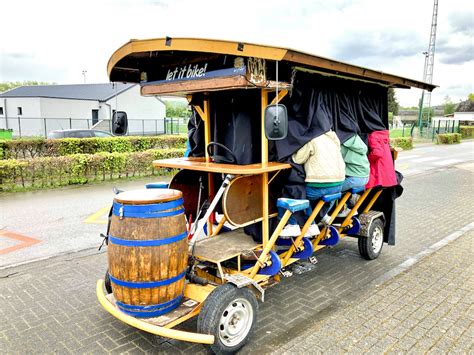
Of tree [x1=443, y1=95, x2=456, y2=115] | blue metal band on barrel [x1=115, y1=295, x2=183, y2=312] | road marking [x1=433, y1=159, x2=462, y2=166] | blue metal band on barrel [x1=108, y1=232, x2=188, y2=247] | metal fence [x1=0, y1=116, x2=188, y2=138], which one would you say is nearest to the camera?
blue metal band on barrel [x1=108, y1=232, x2=188, y2=247]

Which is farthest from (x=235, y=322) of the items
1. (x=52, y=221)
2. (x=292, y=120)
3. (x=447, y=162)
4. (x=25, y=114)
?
(x=25, y=114)

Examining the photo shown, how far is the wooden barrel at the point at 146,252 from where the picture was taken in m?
3.31

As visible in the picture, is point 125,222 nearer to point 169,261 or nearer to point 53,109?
point 169,261

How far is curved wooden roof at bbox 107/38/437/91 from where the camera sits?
3477mm

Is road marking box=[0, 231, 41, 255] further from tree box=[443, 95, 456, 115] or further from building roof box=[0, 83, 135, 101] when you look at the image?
tree box=[443, 95, 456, 115]

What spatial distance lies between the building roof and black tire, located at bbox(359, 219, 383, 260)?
3538cm

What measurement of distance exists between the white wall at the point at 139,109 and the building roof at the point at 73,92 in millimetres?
1121

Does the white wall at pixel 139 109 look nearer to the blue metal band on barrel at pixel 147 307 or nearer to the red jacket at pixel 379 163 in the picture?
the red jacket at pixel 379 163

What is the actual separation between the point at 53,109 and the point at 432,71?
3866cm

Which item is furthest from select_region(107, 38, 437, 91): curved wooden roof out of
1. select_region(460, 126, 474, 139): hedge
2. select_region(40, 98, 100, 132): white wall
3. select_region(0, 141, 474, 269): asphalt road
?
select_region(460, 126, 474, 139): hedge

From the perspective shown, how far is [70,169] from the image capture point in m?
12.2

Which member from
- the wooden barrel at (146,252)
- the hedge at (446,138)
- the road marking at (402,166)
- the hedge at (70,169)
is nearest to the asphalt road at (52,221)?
the hedge at (70,169)

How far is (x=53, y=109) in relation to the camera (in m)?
39.1

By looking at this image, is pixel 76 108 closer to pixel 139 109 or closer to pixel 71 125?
pixel 71 125
